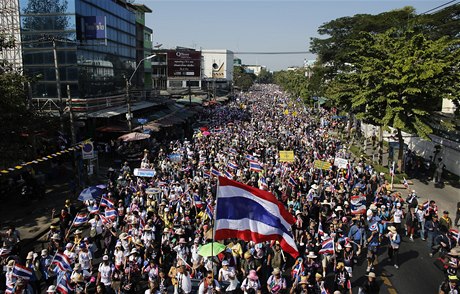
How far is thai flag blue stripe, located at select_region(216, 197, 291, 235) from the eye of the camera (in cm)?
855

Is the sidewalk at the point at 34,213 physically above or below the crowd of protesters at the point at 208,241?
below

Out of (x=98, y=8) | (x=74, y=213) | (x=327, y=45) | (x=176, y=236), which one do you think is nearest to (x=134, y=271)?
(x=176, y=236)

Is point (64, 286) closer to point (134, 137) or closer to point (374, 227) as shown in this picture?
point (374, 227)

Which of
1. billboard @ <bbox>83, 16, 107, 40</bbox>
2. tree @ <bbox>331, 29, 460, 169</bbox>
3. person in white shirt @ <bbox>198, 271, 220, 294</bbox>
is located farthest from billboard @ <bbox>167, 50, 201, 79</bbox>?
person in white shirt @ <bbox>198, 271, 220, 294</bbox>

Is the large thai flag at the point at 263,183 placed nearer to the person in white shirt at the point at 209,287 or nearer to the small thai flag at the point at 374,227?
the small thai flag at the point at 374,227

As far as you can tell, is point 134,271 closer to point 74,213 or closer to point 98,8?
point 74,213

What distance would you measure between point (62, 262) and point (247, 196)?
5514mm

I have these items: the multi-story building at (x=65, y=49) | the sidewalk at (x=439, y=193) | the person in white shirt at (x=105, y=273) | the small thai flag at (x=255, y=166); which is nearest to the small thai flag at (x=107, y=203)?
the person in white shirt at (x=105, y=273)

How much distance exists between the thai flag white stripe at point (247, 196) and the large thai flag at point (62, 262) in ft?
16.6

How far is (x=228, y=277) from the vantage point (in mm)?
9984

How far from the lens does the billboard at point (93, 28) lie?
32.3 metres

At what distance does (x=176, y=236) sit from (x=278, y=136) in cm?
2405

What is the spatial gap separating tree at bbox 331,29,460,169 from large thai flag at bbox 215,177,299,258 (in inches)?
689

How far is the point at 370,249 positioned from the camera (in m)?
12.2
